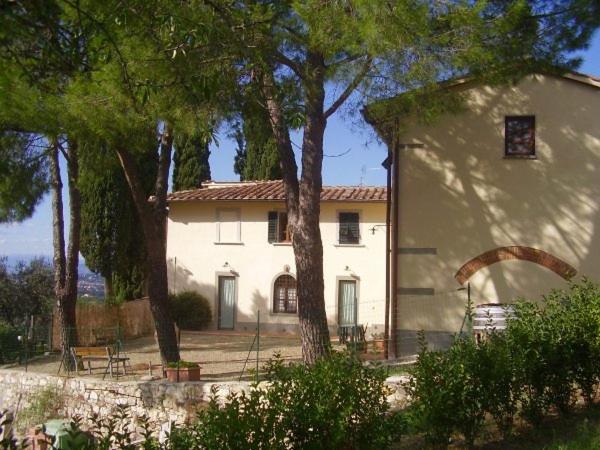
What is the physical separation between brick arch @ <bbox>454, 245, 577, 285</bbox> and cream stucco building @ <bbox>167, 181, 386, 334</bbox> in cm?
767

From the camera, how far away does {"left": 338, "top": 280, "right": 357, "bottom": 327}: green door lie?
22.8 m

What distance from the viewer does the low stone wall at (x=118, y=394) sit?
11.3m

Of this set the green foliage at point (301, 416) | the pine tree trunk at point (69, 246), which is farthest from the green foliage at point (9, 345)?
the green foliage at point (301, 416)

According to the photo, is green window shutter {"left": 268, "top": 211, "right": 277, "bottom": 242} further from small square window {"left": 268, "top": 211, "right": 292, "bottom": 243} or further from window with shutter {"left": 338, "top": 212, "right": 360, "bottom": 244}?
window with shutter {"left": 338, "top": 212, "right": 360, "bottom": 244}

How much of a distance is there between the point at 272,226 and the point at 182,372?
456 inches

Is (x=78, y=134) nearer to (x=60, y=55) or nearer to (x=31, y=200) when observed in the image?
(x=31, y=200)

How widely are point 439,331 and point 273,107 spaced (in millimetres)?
6105

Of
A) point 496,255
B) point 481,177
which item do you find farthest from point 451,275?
point 481,177

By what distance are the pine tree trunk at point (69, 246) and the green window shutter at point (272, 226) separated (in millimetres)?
8464

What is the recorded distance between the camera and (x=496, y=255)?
1423 centimetres

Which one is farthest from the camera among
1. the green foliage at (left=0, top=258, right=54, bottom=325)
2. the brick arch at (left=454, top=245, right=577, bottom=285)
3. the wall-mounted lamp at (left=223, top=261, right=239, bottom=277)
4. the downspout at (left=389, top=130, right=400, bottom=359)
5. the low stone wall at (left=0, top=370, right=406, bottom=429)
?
the wall-mounted lamp at (left=223, top=261, right=239, bottom=277)

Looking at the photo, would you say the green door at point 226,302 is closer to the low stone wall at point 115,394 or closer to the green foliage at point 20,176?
the green foliage at point 20,176

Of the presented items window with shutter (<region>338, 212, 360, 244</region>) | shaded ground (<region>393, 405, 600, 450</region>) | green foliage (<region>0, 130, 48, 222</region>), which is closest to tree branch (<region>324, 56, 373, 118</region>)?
shaded ground (<region>393, 405, 600, 450</region>)

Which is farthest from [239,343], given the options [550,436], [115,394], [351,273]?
[550,436]
